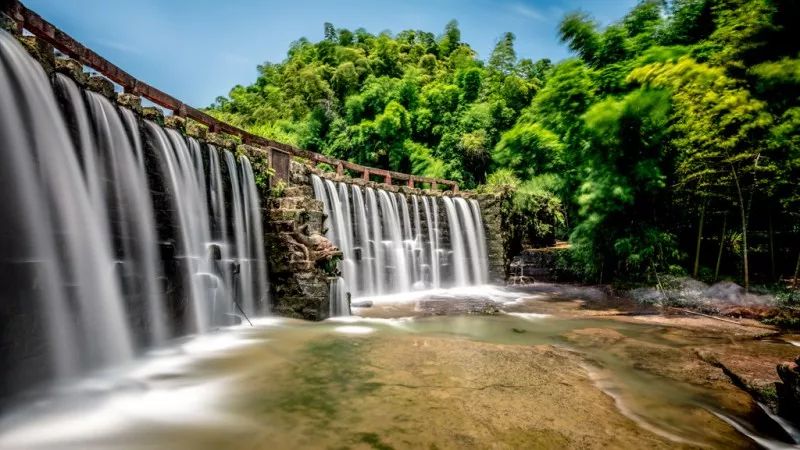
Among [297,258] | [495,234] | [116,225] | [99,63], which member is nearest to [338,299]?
[297,258]

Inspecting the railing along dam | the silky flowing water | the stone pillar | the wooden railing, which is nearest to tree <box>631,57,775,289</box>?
the silky flowing water

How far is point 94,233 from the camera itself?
4.00 metres

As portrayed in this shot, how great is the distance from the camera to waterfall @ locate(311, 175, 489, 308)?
11.0m

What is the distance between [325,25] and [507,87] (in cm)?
2909

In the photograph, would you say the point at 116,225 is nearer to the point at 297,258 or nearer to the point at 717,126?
the point at 297,258

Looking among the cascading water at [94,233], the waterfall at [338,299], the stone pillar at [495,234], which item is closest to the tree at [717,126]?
the stone pillar at [495,234]

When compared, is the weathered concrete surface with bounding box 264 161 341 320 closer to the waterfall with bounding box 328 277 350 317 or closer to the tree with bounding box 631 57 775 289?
the waterfall with bounding box 328 277 350 317

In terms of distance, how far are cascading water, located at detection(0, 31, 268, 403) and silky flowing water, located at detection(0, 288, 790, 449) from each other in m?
0.45

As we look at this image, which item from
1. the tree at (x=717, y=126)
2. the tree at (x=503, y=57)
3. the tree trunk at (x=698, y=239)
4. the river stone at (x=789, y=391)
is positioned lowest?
the river stone at (x=789, y=391)

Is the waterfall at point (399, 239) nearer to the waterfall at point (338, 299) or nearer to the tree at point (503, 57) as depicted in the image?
the waterfall at point (338, 299)

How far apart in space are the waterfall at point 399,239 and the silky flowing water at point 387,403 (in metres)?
5.25

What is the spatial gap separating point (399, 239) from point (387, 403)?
34.6ft

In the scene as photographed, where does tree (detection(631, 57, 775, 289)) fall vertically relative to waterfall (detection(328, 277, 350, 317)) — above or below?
above

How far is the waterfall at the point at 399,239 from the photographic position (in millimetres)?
10977
